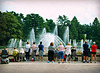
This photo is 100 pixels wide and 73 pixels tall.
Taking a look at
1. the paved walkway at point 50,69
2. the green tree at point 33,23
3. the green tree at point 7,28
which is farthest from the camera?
the green tree at point 33,23

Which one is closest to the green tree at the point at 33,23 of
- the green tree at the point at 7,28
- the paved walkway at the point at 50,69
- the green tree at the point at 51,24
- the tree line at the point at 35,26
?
the tree line at the point at 35,26

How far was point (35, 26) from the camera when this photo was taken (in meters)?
74.2

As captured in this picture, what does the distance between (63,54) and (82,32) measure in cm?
6784

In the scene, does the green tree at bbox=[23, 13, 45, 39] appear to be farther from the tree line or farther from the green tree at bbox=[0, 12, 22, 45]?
the green tree at bbox=[0, 12, 22, 45]

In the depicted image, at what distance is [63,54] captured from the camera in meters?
14.8

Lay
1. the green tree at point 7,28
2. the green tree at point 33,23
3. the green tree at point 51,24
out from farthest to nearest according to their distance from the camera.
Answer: the green tree at point 51,24 → the green tree at point 33,23 → the green tree at point 7,28

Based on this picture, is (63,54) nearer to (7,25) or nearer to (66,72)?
(66,72)

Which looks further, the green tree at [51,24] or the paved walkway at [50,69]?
the green tree at [51,24]

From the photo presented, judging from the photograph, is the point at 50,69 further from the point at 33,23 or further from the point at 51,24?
the point at 51,24

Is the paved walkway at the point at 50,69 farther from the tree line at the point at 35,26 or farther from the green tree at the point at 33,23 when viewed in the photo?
the green tree at the point at 33,23

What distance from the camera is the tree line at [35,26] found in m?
59.7

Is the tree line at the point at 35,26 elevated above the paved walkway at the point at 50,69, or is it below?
above

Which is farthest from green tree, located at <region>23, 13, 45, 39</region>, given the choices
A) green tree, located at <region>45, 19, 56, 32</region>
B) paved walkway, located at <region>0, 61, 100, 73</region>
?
paved walkway, located at <region>0, 61, 100, 73</region>

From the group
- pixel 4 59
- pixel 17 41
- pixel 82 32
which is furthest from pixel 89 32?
pixel 4 59
